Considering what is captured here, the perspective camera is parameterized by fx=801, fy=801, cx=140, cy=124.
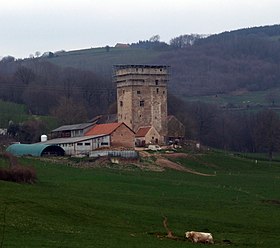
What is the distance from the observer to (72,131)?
105 meters

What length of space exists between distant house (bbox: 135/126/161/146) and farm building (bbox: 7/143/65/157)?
12.2 metres

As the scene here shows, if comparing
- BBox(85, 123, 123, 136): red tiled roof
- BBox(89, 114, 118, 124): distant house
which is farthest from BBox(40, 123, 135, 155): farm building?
BBox(89, 114, 118, 124): distant house

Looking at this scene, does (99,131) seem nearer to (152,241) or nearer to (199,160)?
(199,160)

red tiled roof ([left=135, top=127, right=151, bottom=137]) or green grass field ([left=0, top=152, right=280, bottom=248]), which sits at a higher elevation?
red tiled roof ([left=135, top=127, right=151, bottom=137])

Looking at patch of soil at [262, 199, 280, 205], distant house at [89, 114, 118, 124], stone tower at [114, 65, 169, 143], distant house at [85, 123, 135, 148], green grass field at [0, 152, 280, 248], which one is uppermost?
stone tower at [114, 65, 169, 143]

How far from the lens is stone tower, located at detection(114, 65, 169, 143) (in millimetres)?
104875

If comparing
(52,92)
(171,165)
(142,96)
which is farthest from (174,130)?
(52,92)

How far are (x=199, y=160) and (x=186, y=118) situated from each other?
36.6m

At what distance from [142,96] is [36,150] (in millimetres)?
22310

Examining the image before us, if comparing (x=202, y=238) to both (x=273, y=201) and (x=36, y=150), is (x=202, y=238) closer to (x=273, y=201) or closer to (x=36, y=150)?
(x=273, y=201)

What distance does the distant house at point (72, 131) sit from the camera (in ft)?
337

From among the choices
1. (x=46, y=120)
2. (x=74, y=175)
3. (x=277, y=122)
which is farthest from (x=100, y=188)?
(x=46, y=120)

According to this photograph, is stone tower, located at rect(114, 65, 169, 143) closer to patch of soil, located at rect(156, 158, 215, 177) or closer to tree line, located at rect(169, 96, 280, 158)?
tree line, located at rect(169, 96, 280, 158)

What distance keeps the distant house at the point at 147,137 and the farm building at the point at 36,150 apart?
12.2 meters
